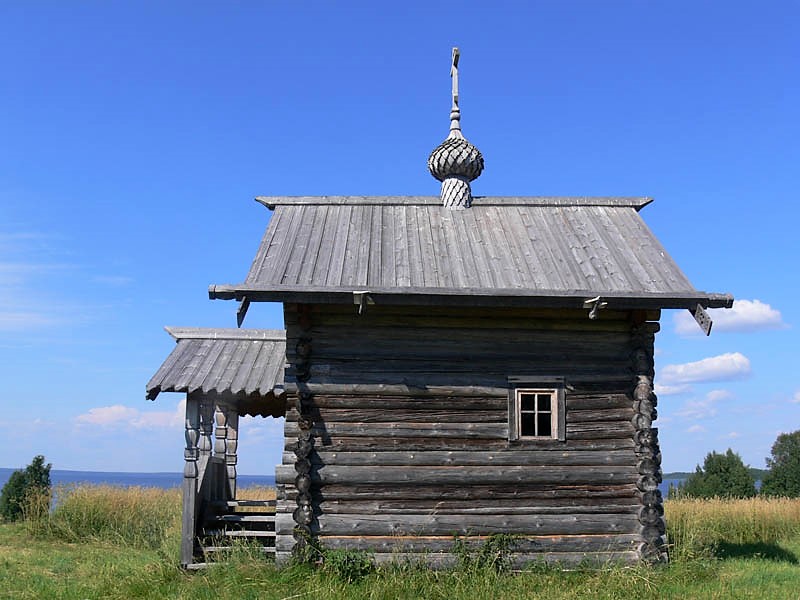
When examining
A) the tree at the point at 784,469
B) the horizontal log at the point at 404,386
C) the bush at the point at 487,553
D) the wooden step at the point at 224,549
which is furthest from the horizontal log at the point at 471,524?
the tree at the point at 784,469

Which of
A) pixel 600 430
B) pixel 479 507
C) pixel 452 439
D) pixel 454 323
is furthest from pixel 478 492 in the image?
pixel 454 323

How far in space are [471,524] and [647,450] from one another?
259 cm

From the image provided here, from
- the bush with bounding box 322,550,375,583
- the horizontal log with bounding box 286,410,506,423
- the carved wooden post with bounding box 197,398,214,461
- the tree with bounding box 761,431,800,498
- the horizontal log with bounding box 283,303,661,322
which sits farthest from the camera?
the tree with bounding box 761,431,800,498

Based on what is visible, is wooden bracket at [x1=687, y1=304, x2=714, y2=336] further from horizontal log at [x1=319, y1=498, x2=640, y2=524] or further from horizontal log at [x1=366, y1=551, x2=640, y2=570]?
horizontal log at [x1=366, y1=551, x2=640, y2=570]

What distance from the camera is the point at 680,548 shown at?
34.0ft

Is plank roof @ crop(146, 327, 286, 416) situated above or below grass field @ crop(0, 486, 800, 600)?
above

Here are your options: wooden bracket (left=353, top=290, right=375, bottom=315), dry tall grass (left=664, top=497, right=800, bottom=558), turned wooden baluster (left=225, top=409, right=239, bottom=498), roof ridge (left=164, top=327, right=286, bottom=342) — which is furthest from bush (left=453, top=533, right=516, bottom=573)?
turned wooden baluster (left=225, top=409, right=239, bottom=498)

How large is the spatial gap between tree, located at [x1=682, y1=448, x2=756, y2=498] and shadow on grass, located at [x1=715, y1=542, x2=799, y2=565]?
554 inches

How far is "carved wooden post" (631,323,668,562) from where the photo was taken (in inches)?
390

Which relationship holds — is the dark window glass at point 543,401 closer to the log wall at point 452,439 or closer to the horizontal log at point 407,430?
the log wall at point 452,439

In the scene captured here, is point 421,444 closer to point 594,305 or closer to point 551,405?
point 551,405

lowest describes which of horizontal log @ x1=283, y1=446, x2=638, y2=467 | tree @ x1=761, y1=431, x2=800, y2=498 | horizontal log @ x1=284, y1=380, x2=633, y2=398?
tree @ x1=761, y1=431, x2=800, y2=498

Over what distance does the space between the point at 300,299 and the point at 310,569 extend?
135 inches

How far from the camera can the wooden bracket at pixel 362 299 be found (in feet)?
31.2
